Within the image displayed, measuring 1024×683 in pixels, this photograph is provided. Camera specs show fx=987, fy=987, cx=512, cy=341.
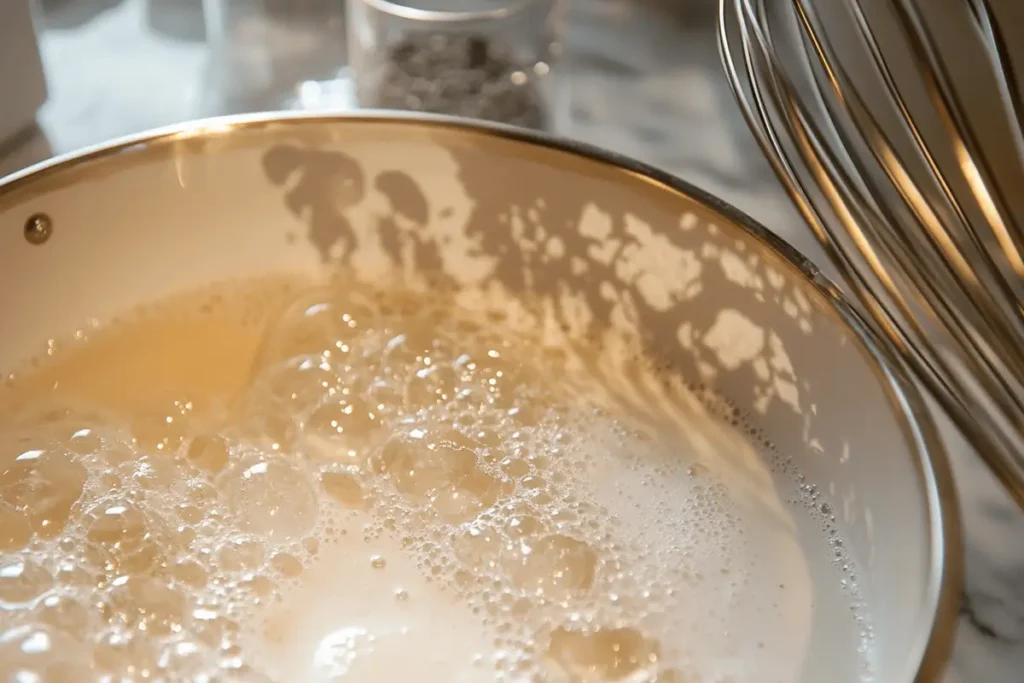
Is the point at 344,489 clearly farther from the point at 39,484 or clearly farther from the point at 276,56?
the point at 276,56

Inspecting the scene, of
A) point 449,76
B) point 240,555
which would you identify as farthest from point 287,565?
point 449,76

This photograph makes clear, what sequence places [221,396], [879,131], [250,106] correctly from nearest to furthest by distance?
[879,131], [221,396], [250,106]

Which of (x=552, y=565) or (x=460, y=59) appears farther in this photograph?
(x=460, y=59)

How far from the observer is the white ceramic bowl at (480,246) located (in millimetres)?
419

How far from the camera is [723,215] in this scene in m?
0.44

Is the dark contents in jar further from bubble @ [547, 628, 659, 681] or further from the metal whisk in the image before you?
bubble @ [547, 628, 659, 681]

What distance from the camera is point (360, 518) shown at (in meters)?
0.43

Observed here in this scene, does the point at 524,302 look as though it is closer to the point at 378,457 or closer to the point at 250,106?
the point at 378,457

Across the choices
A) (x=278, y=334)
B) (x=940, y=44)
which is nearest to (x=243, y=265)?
(x=278, y=334)

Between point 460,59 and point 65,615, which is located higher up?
point 460,59

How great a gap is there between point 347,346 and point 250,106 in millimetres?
200

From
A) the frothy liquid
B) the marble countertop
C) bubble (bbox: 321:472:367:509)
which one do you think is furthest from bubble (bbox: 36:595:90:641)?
the marble countertop

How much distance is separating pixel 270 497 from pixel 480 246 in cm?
17

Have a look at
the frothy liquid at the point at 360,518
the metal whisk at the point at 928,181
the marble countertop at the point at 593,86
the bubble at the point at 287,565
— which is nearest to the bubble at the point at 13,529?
the frothy liquid at the point at 360,518
